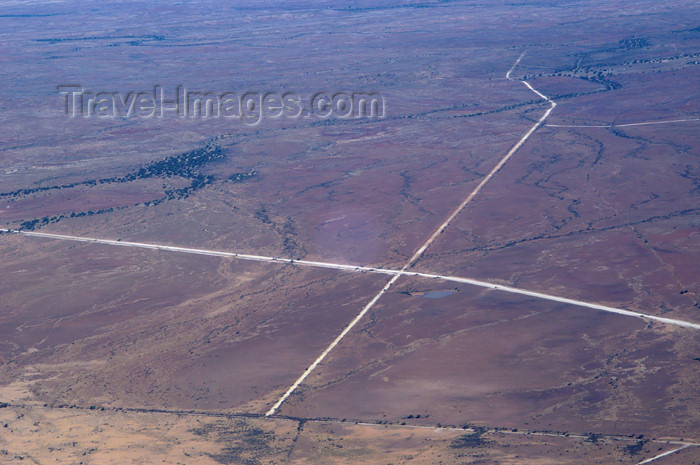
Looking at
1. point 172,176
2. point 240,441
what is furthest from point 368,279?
point 172,176

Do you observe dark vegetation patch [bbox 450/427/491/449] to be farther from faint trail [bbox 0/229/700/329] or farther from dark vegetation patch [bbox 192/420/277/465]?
faint trail [bbox 0/229/700/329]

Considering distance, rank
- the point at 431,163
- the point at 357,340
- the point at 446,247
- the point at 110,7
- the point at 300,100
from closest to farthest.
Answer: the point at 357,340 → the point at 446,247 → the point at 431,163 → the point at 300,100 → the point at 110,7

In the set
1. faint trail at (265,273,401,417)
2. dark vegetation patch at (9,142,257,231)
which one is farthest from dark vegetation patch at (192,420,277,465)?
dark vegetation patch at (9,142,257,231)

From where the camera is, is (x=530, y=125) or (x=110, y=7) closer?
(x=530, y=125)

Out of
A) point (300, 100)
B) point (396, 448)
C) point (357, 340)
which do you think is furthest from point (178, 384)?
point (300, 100)

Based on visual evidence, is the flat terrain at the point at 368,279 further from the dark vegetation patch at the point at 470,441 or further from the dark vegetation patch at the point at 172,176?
the dark vegetation patch at the point at 172,176

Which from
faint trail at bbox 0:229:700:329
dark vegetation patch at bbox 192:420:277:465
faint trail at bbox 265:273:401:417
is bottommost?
dark vegetation patch at bbox 192:420:277:465

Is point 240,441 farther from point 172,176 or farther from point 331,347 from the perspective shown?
point 172,176

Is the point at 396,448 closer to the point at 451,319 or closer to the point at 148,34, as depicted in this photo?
the point at 451,319
